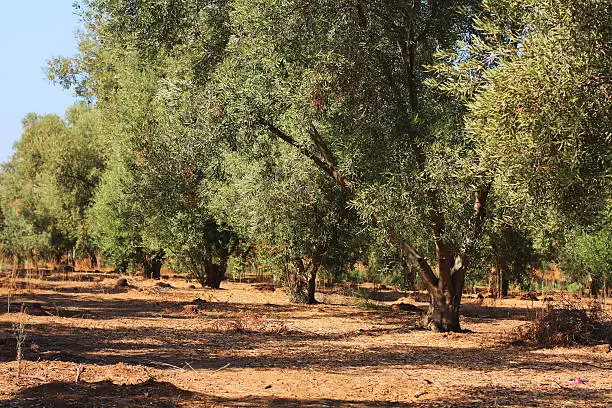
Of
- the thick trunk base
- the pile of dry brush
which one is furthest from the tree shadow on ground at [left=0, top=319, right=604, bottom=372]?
the thick trunk base

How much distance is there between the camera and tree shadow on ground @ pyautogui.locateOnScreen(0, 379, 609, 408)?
721cm

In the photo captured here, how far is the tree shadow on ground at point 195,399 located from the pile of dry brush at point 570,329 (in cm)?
466

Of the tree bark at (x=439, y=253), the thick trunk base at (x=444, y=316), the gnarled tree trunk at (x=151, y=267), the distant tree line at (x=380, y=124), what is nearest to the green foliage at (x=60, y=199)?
the gnarled tree trunk at (x=151, y=267)

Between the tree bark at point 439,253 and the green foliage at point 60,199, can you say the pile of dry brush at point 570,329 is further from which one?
the green foliage at point 60,199

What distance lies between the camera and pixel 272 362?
36.6 feet

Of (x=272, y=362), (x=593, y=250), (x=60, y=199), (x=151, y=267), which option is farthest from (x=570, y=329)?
(x=60, y=199)

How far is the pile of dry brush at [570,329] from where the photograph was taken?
44.3 feet

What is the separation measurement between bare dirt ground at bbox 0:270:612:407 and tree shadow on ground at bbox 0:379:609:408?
0.01 m

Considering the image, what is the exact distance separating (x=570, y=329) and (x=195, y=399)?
28.8 ft

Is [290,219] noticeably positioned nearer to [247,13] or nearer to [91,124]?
[247,13]

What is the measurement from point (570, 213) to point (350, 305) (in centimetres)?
1376

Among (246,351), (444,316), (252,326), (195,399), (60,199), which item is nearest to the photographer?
(195,399)

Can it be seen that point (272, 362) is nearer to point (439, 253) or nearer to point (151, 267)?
point (439, 253)

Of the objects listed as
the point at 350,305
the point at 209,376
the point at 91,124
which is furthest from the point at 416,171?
the point at 91,124
